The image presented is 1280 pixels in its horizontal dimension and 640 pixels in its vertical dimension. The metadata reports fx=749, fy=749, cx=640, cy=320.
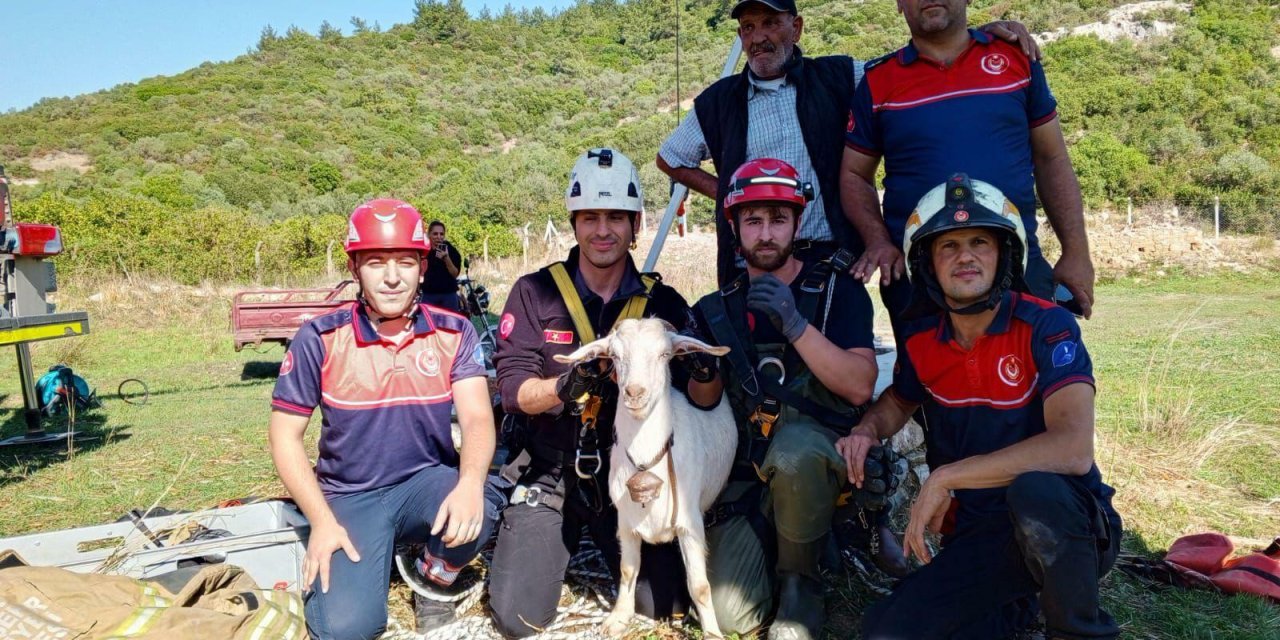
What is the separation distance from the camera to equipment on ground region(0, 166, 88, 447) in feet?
22.8

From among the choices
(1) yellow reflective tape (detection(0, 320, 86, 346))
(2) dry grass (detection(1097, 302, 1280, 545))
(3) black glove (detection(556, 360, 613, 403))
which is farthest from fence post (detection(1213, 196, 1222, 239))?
(1) yellow reflective tape (detection(0, 320, 86, 346))

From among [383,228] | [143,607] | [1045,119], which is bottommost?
[143,607]

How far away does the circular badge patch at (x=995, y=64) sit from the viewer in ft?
14.1

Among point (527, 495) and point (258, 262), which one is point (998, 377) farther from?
point (258, 262)

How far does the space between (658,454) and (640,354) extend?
0.56 m

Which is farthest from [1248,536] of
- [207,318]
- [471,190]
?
[471,190]

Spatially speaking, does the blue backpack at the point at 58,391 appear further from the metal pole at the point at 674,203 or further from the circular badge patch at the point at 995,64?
the circular badge patch at the point at 995,64

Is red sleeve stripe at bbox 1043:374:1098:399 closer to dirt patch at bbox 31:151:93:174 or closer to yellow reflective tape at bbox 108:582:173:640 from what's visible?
yellow reflective tape at bbox 108:582:173:640

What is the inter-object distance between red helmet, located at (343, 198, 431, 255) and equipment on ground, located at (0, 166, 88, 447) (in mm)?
4938

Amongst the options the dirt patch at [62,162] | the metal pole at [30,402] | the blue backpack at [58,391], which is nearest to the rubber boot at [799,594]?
the metal pole at [30,402]

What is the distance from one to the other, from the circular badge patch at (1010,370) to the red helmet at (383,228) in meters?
3.05

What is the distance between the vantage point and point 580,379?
381cm

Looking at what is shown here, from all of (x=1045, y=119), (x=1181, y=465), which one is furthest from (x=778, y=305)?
(x=1181, y=465)

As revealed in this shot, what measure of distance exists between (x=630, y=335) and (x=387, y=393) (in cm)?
157
